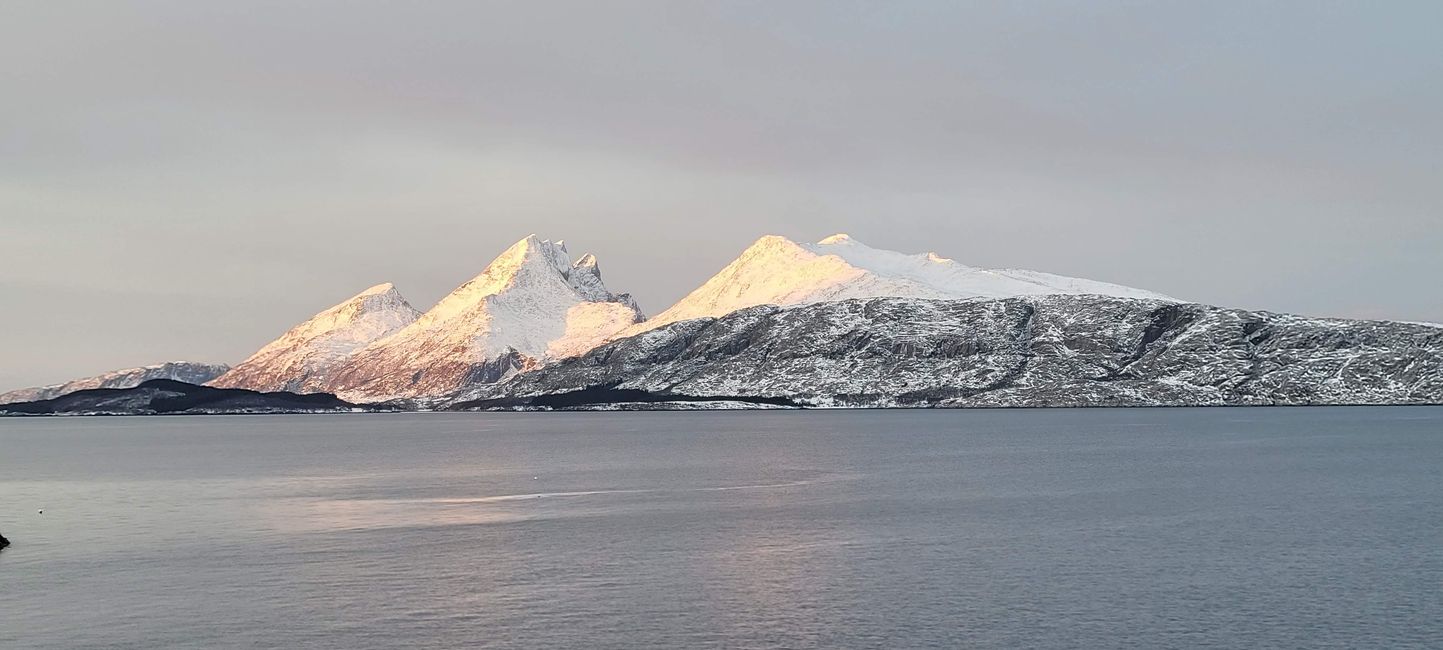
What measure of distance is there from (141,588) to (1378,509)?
303 ft

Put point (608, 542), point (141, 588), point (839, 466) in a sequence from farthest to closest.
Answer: point (839, 466) < point (608, 542) < point (141, 588)

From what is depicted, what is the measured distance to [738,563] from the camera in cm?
7850

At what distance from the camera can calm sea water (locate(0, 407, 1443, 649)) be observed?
191 ft

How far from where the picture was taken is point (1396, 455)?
18238 centimetres

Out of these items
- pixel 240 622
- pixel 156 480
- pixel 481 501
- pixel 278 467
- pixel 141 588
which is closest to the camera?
pixel 240 622

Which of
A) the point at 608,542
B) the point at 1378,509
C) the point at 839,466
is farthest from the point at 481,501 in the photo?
the point at 1378,509

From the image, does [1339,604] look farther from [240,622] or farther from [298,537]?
[298,537]

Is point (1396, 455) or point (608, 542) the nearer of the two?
point (608, 542)

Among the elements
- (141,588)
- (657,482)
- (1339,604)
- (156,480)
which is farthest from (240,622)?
(156,480)

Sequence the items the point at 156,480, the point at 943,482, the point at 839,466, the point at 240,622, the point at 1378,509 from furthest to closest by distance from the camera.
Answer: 1. the point at 839,466
2. the point at 156,480
3. the point at 943,482
4. the point at 1378,509
5. the point at 240,622

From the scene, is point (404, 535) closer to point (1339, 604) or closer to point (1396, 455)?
point (1339, 604)

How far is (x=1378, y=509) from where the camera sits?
106938 mm

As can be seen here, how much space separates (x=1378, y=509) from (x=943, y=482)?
1818 inches

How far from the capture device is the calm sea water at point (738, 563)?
58312 millimetres
